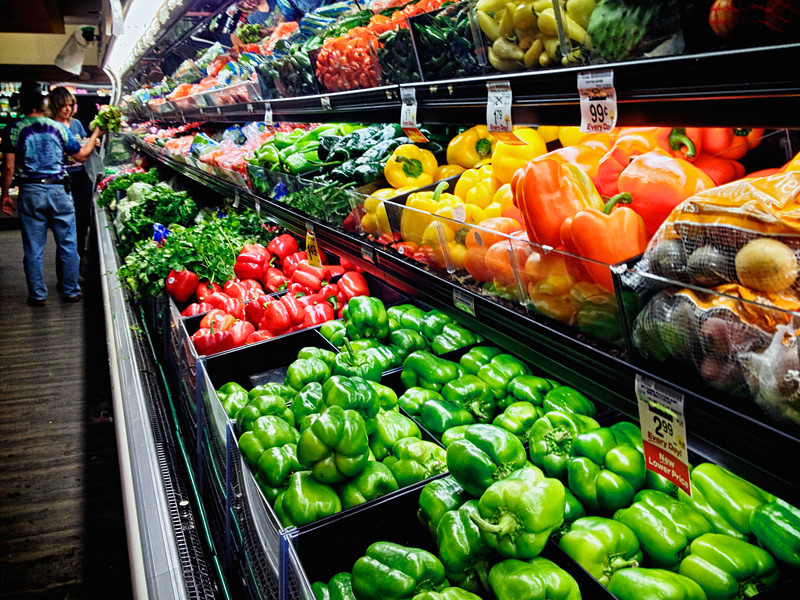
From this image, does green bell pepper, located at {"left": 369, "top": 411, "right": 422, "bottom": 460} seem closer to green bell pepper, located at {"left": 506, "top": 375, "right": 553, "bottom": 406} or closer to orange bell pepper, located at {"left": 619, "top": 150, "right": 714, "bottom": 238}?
green bell pepper, located at {"left": 506, "top": 375, "right": 553, "bottom": 406}

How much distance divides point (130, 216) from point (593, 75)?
4208 millimetres

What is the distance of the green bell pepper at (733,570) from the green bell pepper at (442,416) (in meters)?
0.71

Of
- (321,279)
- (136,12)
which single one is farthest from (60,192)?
(321,279)

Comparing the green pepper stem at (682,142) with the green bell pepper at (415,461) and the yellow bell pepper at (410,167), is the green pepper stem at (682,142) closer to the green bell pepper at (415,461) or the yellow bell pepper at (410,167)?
the green bell pepper at (415,461)

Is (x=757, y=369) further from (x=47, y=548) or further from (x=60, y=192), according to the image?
(x=60, y=192)

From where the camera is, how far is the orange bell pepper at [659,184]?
1.00 m

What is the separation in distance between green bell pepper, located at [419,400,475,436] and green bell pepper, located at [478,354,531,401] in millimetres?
131

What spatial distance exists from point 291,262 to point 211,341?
78cm

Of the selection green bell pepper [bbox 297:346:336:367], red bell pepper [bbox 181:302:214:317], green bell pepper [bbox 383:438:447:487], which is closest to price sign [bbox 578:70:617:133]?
green bell pepper [bbox 383:438:447:487]

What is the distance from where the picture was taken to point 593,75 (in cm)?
91

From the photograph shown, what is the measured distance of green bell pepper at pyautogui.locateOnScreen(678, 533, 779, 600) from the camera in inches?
41.3

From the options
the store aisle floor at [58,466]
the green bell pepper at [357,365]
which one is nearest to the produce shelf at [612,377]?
the green bell pepper at [357,365]

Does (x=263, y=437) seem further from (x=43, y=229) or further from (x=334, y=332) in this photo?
(x=43, y=229)

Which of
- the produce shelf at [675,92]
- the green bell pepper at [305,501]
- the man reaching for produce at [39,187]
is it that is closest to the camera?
the produce shelf at [675,92]
